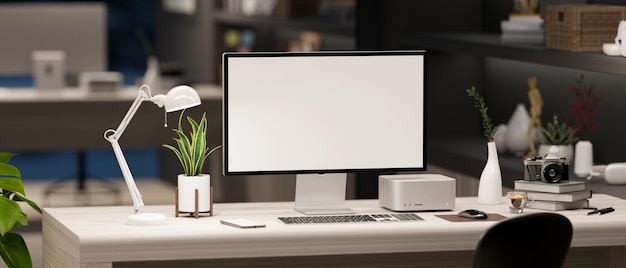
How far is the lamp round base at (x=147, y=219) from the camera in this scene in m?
3.32

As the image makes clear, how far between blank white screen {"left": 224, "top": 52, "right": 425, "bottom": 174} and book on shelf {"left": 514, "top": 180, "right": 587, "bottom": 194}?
307mm

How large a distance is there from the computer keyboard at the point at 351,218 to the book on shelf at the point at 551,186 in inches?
14.9

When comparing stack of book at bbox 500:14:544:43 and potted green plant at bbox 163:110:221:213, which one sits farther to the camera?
Result: stack of book at bbox 500:14:544:43

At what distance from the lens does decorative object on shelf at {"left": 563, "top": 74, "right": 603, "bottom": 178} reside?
4773mm

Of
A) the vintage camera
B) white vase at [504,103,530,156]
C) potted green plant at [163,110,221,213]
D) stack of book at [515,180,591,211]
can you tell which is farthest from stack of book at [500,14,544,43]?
potted green plant at [163,110,221,213]

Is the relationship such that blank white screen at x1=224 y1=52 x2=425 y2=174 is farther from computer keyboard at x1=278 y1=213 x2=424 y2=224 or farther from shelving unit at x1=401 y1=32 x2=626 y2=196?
shelving unit at x1=401 y1=32 x2=626 y2=196

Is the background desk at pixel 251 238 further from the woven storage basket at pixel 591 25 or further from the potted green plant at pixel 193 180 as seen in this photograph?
the woven storage basket at pixel 591 25

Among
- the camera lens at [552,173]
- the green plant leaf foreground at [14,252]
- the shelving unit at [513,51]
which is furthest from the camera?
the shelving unit at [513,51]

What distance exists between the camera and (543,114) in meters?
5.74

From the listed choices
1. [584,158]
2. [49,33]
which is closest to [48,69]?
[49,33]

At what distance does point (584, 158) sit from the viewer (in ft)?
15.7

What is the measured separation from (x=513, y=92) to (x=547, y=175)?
91.3 inches

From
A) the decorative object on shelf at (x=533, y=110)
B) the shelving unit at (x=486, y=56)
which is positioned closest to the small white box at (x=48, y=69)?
the shelving unit at (x=486, y=56)

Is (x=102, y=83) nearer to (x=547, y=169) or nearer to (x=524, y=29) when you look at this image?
(x=524, y=29)
